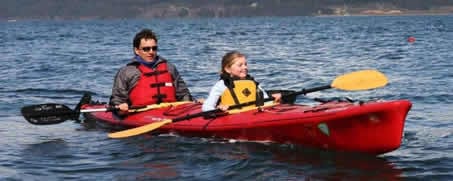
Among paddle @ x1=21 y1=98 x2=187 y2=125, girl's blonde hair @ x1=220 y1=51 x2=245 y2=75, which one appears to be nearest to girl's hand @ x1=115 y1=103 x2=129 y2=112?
paddle @ x1=21 y1=98 x2=187 y2=125

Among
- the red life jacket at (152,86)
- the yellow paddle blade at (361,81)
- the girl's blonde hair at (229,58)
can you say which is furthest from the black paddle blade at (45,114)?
the yellow paddle blade at (361,81)

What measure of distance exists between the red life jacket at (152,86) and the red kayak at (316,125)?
50 centimetres

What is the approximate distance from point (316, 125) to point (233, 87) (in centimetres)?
133

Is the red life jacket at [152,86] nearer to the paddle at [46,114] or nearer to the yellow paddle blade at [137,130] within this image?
the paddle at [46,114]

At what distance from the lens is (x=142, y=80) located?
9898 mm

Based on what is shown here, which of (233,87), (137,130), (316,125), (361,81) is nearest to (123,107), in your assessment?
(137,130)

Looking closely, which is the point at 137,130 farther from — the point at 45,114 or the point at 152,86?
the point at 45,114

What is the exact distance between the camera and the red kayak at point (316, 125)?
7.32 metres

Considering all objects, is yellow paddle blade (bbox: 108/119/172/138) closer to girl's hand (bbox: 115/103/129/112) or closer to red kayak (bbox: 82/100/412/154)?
red kayak (bbox: 82/100/412/154)

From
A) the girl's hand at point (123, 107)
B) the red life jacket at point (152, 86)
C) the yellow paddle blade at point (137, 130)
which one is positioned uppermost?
the red life jacket at point (152, 86)

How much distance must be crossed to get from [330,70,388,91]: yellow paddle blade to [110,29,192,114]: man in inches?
110

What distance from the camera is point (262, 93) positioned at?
9.05m

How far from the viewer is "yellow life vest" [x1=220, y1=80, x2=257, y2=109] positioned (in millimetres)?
8734

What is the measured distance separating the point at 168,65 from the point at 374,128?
140 inches
